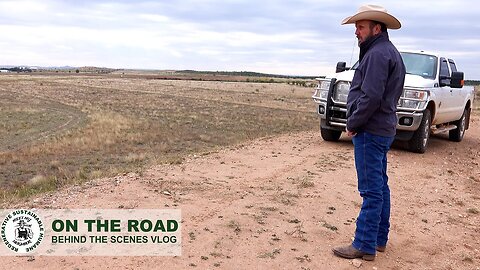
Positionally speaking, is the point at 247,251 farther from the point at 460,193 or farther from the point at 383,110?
the point at 460,193

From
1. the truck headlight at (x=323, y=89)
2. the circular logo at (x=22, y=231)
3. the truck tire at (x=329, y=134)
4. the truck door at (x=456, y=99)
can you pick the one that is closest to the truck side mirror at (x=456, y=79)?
the truck door at (x=456, y=99)

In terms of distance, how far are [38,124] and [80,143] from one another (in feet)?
20.2

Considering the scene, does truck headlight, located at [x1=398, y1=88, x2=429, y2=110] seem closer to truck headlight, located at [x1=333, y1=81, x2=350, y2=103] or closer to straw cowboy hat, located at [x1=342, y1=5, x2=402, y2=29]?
truck headlight, located at [x1=333, y1=81, x2=350, y2=103]

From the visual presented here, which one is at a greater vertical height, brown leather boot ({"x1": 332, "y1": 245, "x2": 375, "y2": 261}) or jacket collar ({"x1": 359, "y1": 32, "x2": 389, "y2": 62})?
jacket collar ({"x1": 359, "y1": 32, "x2": 389, "y2": 62})

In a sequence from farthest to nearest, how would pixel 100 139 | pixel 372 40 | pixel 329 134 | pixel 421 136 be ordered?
pixel 100 139 < pixel 329 134 < pixel 421 136 < pixel 372 40

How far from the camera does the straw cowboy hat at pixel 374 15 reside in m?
4.02

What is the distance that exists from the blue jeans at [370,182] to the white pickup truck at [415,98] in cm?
542

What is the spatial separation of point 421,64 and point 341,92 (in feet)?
6.53

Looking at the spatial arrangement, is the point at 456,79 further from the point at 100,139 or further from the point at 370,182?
the point at 100,139

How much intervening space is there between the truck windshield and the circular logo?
290 inches

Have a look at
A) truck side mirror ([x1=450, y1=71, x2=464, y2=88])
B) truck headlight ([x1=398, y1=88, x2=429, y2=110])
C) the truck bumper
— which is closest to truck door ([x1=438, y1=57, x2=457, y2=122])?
truck side mirror ([x1=450, y1=71, x2=464, y2=88])

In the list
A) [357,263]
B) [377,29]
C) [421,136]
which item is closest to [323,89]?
[421,136]

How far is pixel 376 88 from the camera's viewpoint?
3.94 metres

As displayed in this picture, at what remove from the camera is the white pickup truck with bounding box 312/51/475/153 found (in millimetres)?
9359
